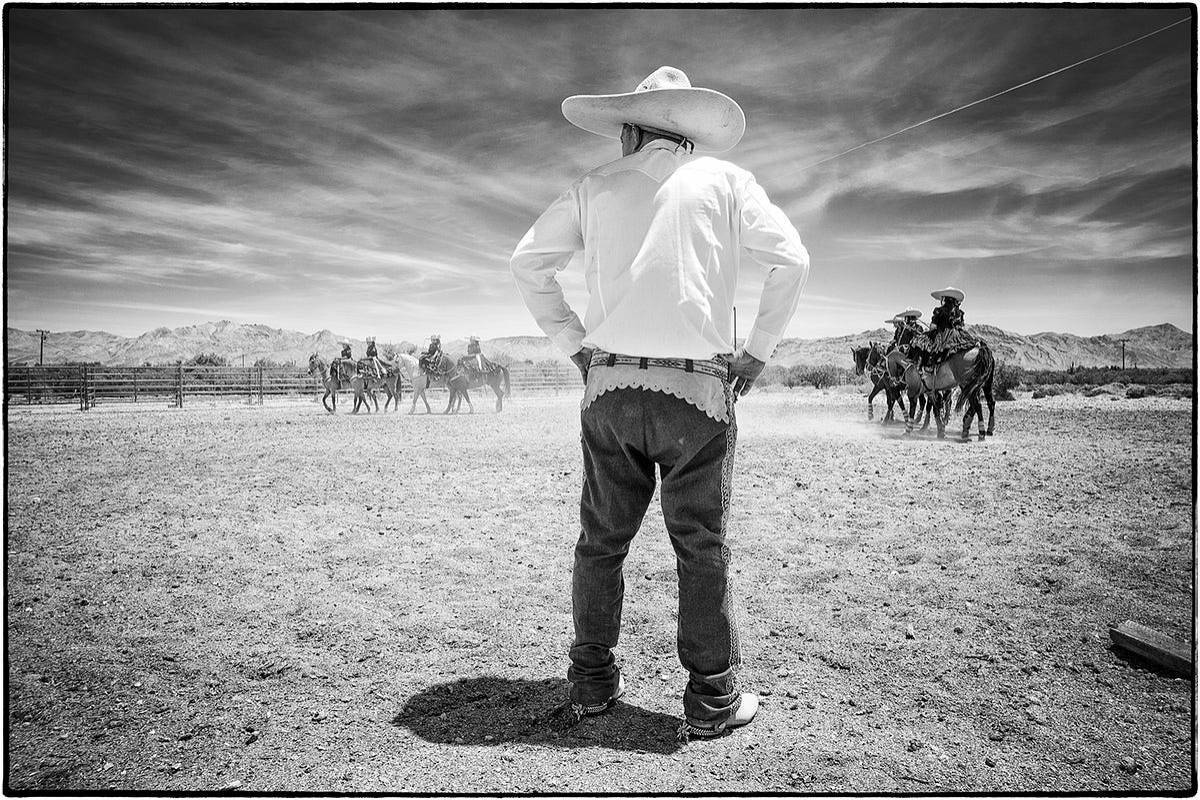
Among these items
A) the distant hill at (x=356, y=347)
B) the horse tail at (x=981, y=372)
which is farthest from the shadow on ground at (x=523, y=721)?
the horse tail at (x=981, y=372)

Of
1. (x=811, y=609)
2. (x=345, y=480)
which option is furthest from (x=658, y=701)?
(x=345, y=480)

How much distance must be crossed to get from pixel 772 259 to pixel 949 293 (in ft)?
25.6

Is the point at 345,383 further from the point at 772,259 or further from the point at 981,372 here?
the point at 772,259

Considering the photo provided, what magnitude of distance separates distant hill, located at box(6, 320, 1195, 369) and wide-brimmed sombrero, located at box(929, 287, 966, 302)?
465 centimetres

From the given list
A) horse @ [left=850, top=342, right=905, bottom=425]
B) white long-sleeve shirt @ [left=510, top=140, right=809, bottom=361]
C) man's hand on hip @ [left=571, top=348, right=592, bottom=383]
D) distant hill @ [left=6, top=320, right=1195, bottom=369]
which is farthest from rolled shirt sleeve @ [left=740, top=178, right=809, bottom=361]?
horse @ [left=850, top=342, right=905, bottom=425]

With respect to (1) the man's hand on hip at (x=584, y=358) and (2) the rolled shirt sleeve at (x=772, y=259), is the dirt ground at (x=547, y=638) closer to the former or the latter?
(1) the man's hand on hip at (x=584, y=358)

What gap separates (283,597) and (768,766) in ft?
7.20

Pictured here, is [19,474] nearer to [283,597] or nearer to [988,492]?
[283,597]

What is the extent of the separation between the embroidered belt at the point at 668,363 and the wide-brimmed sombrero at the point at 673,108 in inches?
25.4

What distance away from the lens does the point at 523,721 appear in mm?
1843

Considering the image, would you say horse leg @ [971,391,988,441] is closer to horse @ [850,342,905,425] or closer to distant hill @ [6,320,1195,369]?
horse @ [850,342,905,425]

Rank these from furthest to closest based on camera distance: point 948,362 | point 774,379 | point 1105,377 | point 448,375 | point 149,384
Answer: point 774,379, point 149,384, point 1105,377, point 448,375, point 948,362

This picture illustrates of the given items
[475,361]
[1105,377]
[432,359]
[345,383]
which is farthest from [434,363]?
[1105,377]

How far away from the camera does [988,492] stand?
5.02 meters
